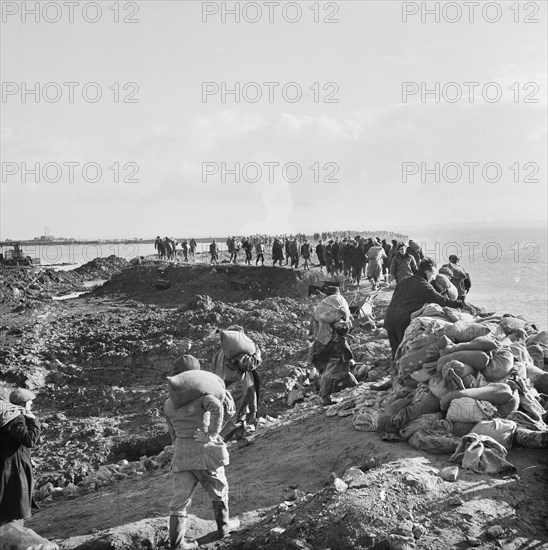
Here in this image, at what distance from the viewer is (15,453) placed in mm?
4371

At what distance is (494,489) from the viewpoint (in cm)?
476

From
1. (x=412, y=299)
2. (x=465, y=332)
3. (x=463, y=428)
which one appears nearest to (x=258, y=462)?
(x=463, y=428)

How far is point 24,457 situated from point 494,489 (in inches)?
146

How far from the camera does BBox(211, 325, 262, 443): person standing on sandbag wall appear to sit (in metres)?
6.92

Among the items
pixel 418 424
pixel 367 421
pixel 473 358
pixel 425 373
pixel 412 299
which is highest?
pixel 412 299

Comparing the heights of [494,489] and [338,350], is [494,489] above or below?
below

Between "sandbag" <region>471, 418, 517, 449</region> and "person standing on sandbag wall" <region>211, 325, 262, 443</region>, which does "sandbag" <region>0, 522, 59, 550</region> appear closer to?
"person standing on sandbag wall" <region>211, 325, 262, 443</region>

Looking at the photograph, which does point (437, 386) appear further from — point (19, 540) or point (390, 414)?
point (19, 540)

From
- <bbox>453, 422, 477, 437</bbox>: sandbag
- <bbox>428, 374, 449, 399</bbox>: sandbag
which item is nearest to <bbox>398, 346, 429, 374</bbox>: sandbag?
<bbox>428, 374, 449, 399</bbox>: sandbag

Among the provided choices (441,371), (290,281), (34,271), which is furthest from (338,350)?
(34,271)

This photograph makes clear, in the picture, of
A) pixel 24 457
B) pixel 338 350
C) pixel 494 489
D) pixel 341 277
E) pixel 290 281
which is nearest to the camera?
pixel 24 457

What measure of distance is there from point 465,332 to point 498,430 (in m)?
1.24

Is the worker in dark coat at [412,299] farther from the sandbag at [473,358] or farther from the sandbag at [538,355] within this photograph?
the sandbag at [473,358]

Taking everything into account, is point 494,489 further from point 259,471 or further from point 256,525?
point 259,471
